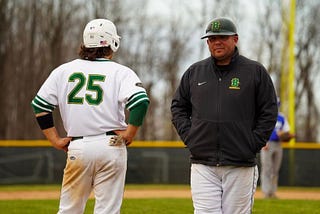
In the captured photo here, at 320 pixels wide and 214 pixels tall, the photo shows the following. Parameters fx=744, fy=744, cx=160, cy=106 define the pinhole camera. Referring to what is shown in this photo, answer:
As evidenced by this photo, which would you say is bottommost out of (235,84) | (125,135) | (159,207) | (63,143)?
(159,207)

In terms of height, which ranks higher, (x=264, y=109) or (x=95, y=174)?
(x=264, y=109)

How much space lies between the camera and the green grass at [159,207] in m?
10.4

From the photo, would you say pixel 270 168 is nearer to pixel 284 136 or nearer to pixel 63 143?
pixel 284 136

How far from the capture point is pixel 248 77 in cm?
601

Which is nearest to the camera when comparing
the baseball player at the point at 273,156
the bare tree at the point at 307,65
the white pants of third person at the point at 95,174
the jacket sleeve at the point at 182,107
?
the white pants of third person at the point at 95,174

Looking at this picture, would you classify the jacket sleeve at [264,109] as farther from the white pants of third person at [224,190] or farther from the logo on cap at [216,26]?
the logo on cap at [216,26]

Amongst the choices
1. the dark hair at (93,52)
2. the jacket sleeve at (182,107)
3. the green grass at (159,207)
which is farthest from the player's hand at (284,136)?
the dark hair at (93,52)

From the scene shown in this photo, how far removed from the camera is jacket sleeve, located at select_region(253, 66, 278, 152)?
6004 millimetres

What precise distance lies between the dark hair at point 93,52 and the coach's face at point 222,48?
0.84 meters

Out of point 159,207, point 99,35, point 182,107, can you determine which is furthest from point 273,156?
point 99,35

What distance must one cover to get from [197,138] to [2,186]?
48.9 ft

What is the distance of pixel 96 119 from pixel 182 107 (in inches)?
34.5

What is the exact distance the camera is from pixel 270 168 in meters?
14.3

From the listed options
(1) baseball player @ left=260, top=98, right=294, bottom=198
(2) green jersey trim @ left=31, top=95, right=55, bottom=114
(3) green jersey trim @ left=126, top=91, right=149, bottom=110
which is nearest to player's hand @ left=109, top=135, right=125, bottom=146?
(3) green jersey trim @ left=126, top=91, right=149, bottom=110
